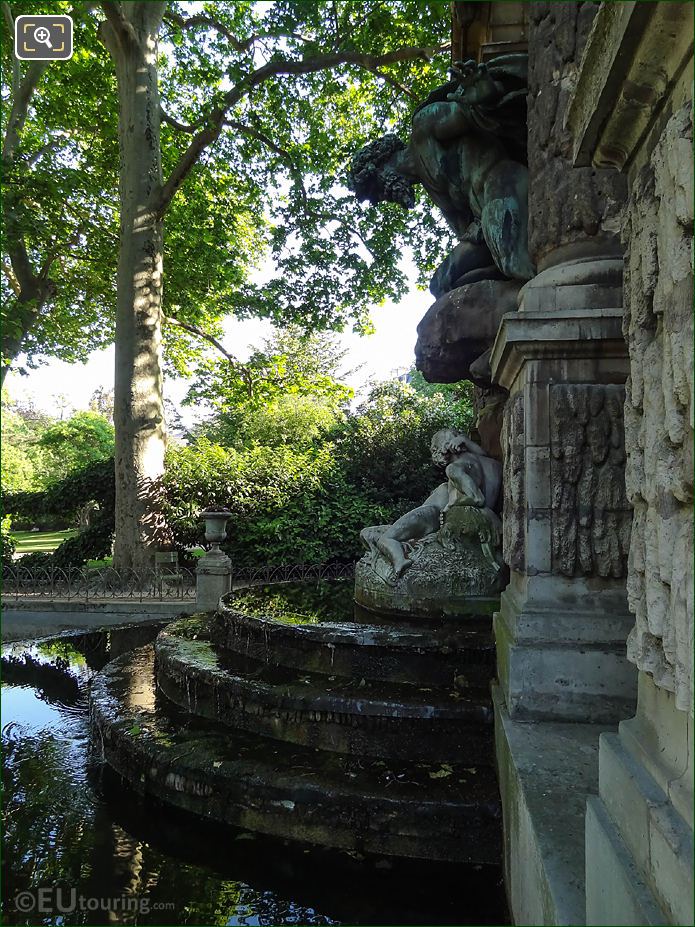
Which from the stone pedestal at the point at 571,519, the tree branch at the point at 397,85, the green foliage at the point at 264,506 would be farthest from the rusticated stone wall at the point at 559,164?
the green foliage at the point at 264,506

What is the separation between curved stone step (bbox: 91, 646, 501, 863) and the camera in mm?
2689

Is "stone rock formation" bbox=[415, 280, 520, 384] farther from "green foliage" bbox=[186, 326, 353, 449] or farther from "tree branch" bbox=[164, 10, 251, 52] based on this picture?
"tree branch" bbox=[164, 10, 251, 52]

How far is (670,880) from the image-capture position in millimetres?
1171

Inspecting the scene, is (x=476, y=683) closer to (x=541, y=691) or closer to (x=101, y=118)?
(x=541, y=691)

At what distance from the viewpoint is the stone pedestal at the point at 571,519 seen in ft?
9.05

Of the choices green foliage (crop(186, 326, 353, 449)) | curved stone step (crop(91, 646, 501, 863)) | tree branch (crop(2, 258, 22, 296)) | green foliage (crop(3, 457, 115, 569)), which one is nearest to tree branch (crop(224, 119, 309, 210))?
green foliage (crop(186, 326, 353, 449))


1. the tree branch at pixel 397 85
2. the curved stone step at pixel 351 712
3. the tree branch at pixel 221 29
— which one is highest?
the tree branch at pixel 221 29

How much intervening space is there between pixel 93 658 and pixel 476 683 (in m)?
5.70

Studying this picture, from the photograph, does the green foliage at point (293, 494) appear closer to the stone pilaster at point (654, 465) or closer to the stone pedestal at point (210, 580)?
the stone pedestal at point (210, 580)

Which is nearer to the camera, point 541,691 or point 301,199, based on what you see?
point 541,691

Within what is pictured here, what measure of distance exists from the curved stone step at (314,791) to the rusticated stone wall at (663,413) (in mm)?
1640

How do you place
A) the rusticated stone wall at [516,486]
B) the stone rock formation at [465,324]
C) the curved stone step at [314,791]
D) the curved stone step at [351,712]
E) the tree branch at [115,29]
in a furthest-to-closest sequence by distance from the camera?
the tree branch at [115,29] < the stone rock formation at [465,324] < the curved stone step at [351,712] < the rusticated stone wall at [516,486] < the curved stone step at [314,791]

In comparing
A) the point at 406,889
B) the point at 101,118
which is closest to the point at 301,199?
the point at 101,118

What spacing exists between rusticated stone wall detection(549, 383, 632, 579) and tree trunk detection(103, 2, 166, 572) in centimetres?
1007
